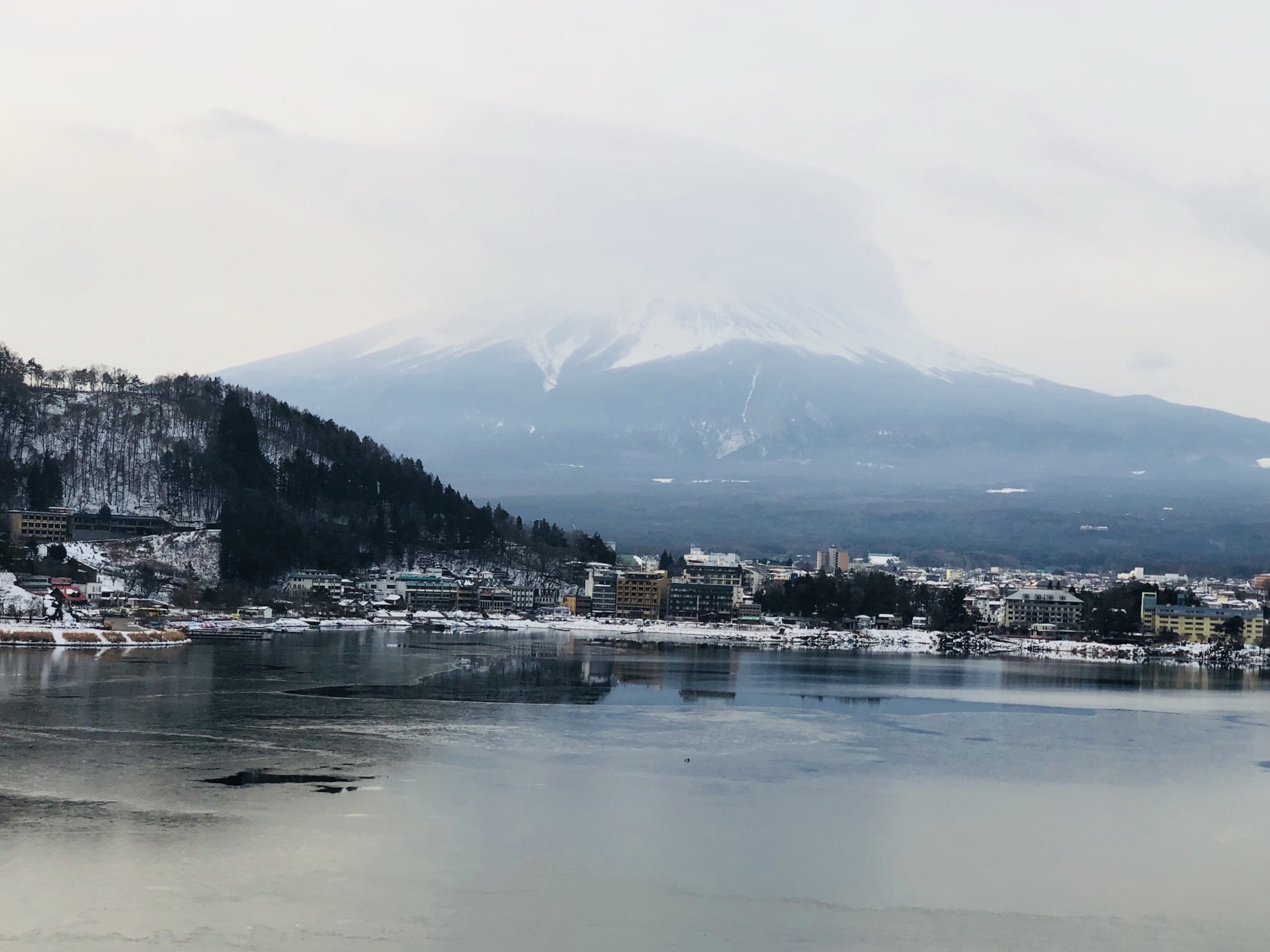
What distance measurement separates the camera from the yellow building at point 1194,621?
75688 millimetres

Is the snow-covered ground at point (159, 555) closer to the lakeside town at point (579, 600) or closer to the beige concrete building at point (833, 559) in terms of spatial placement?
the lakeside town at point (579, 600)

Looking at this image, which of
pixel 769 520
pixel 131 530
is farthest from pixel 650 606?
pixel 769 520

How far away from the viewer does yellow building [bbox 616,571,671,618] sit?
8962 cm

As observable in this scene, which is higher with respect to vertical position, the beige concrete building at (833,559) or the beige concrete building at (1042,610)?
the beige concrete building at (833,559)

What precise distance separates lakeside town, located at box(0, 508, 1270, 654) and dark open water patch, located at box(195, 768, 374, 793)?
3784 cm

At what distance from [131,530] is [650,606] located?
3091 cm

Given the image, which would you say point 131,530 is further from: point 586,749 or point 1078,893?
point 1078,893

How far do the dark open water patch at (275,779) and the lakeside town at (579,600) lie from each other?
37.8m

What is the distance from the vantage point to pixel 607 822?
1814cm

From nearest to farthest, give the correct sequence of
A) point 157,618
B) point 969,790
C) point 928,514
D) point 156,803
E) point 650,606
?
point 156,803 → point 969,790 → point 157,618 → point 650,606 → point 928,514

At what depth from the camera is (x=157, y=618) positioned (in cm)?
5809

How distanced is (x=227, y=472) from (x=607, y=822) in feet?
248


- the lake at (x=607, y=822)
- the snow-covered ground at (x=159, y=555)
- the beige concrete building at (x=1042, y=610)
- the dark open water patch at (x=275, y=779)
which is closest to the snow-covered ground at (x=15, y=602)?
the snow-covered ground at (x=159, y=555)

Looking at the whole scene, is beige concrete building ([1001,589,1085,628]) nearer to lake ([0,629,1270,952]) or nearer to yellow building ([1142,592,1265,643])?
yellow building ([1142,592,1265,643])
